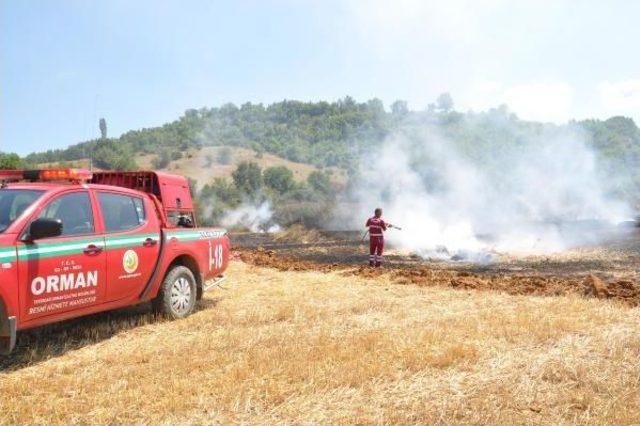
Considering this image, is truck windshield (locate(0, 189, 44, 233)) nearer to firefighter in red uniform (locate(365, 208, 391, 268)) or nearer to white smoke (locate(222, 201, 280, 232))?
firefighter in red uniform (locate(365, 208, 391, 268))

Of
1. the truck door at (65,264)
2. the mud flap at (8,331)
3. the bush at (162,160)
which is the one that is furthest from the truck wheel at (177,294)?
the bush at (162,160)

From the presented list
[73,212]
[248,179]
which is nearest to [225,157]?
[248,179]

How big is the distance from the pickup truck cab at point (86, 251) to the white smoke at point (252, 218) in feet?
107

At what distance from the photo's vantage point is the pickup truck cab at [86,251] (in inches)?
217

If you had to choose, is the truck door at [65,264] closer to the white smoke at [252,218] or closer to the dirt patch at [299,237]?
the dirt patch at [299,237]

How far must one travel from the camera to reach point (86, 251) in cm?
625

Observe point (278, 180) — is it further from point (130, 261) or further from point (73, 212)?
point (73, 212)

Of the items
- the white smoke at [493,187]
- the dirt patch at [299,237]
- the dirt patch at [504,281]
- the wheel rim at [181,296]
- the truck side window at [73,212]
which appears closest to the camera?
the truck side window at [73,212]

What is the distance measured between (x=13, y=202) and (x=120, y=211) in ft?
4.47

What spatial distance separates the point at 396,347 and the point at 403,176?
37.7 meters

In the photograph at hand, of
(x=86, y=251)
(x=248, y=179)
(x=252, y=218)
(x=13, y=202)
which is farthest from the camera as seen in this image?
(x=248, y=179)

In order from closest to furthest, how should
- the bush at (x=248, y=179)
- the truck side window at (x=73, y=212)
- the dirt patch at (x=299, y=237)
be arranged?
the truck side window at (x=73, y=212), the dirt patch at (x=299, y=237), the bush at (x=248, y=179)

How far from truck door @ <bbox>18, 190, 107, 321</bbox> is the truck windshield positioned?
17cm

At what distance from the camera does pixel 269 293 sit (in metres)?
10.3
